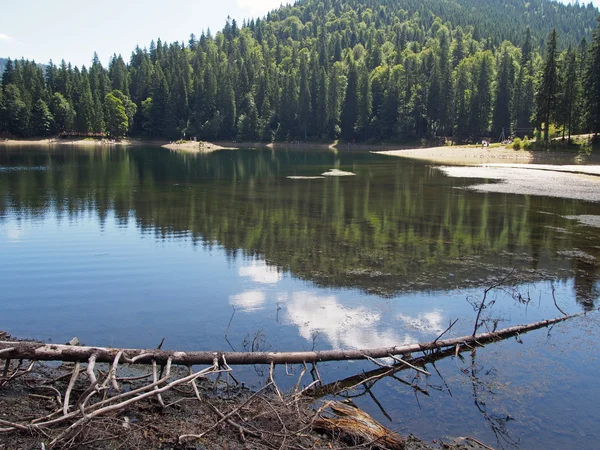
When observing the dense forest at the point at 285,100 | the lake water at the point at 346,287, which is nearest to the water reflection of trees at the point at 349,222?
the lake water at the point at 346,287

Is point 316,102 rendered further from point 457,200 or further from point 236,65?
point 457,200

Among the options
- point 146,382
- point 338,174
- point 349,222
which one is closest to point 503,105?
point 338,174

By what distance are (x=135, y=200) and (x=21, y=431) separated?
29.4 metres

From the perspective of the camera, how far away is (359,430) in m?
7.65

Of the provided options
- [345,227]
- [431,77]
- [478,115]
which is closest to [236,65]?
[431,77]

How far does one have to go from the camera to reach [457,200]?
1435 inches

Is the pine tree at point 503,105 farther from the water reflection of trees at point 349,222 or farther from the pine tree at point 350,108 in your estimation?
the water reflection of trees at point 349,222

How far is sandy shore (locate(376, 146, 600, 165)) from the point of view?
236 ft

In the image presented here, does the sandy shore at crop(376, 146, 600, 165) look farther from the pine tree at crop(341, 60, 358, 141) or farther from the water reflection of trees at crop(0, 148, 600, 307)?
the water reflection of trees at crop(0, 148, 600, 307)

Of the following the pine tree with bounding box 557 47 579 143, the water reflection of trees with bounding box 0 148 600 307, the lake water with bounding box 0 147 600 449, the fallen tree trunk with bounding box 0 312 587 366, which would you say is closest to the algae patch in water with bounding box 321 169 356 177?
the water reflection of trees with bounding box 0 148 600 307

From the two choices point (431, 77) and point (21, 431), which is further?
point (431, 77)

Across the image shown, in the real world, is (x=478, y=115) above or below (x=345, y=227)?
above

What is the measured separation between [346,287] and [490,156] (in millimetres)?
77460

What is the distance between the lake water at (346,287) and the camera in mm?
9633
